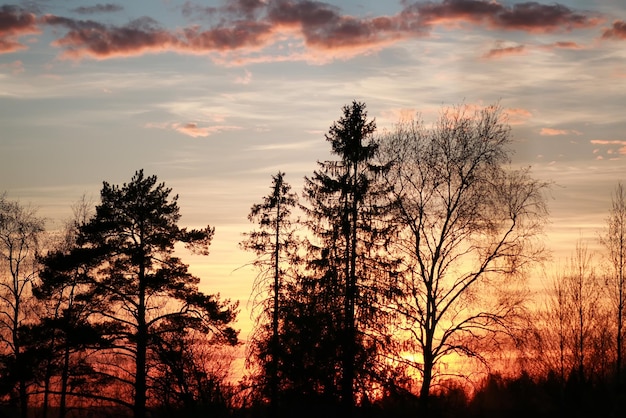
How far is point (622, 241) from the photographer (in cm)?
5184

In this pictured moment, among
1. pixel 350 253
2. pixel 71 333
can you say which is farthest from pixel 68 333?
pixel 350 253

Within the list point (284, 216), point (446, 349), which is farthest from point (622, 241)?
point (284, 216)

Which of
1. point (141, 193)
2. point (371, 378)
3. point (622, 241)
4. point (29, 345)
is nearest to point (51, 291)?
point (29, 345)

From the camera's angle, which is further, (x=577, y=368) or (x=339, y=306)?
(x=577, y=368)

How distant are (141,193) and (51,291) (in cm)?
751

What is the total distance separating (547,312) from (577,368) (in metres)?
5.04

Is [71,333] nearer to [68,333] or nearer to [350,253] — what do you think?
[68,333]

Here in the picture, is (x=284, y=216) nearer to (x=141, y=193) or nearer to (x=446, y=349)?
(x=141, y=193)

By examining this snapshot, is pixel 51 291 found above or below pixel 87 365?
above

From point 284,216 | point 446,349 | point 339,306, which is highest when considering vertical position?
point 284,216

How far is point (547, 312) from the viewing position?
200 ft

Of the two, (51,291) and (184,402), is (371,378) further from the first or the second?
(51,291)

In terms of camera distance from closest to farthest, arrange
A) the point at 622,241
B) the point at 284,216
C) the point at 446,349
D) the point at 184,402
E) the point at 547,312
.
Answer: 1. the point at 184,402
2. the point at 446,349
3. the point at 284,216
4. the point at 622,241
5. the point at 547,312

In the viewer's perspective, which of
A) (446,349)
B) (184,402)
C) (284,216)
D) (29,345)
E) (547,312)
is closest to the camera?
(184,402)
